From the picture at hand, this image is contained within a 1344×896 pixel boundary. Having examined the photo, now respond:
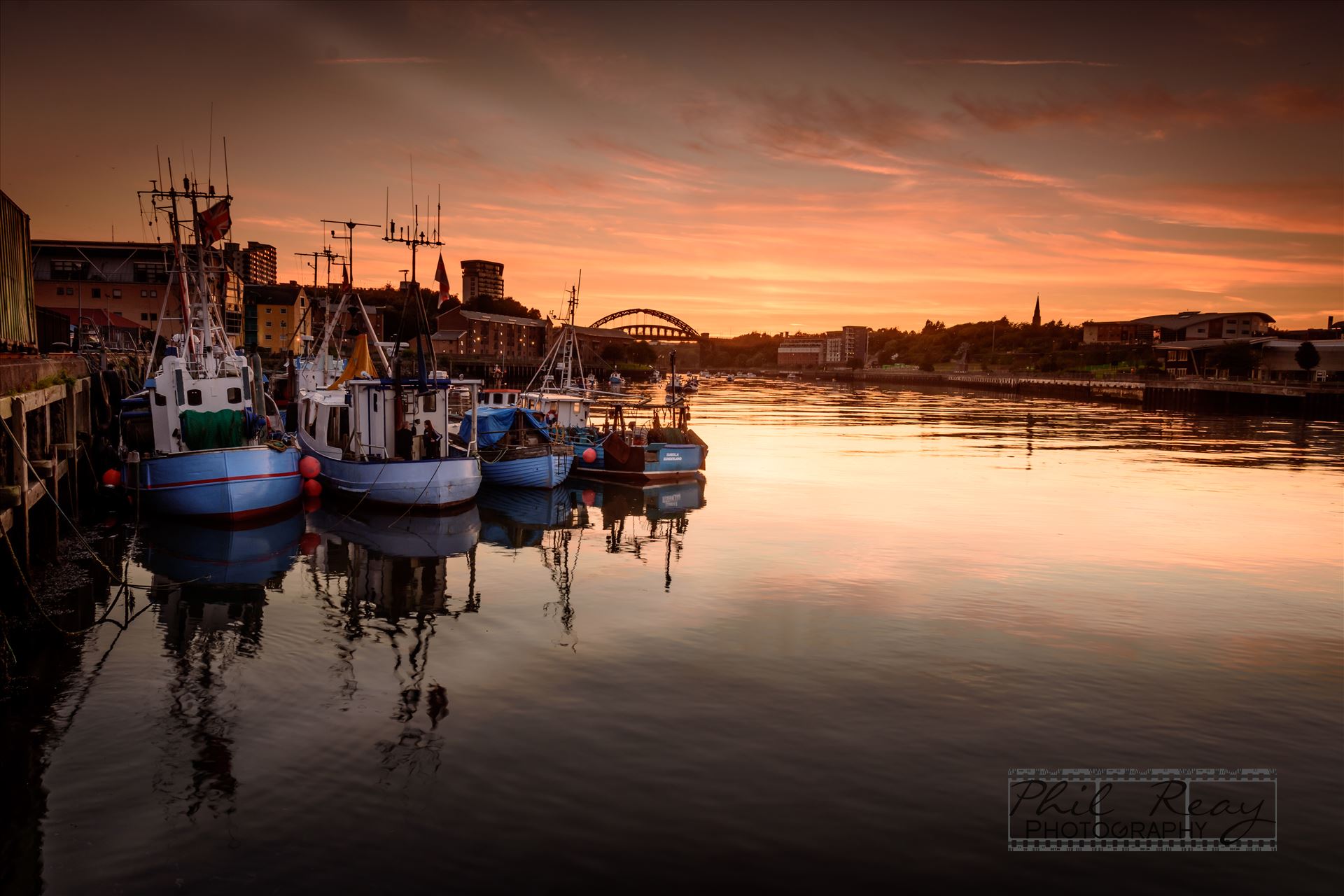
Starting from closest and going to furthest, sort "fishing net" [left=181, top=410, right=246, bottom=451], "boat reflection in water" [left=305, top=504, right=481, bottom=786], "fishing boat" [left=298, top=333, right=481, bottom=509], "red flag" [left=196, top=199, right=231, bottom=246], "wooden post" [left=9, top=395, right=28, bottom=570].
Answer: "boat reflection in water" [left=305, top=504, right=481, bottom=786] < "wooden post" [left=9, top=395, right=28, bottom=570] < "fishing net" [left=181, top=410, right=246, bottom=451] < "fishing boat" [left=298, top=333, right=481, bottom=509] < "red flag" [left=196, top=199, right=231, bottom=246]

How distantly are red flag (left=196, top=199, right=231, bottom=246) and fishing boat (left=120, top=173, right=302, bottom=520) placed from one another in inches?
1.0

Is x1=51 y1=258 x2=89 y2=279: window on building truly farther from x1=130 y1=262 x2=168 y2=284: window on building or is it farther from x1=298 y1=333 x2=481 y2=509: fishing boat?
x1=298 y1=333 x2=481 y2=509: fishing boat

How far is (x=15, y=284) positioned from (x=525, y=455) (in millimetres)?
19732

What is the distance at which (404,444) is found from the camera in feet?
101

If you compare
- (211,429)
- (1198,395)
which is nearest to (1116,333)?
(1198,395)

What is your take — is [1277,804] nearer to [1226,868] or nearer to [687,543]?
Result: [1226,868]

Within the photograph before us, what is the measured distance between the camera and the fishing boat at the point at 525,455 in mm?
35156

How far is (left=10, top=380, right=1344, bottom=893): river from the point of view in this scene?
9430 mm

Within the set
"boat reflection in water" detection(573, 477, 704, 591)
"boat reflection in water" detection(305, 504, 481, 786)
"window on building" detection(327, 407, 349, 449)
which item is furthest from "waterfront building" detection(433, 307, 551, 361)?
"boat reflection in water" detection(305, 504, 481, 786)

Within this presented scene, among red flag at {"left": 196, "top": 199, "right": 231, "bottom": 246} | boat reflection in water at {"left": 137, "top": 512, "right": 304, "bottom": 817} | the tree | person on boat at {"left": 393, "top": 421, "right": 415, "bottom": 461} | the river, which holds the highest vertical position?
red flag at {"left": 196, "top": 199, "right": 231, "bottom": 246}

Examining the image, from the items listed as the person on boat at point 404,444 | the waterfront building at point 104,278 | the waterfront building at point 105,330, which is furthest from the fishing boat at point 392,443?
the waterfront building at point 104,278

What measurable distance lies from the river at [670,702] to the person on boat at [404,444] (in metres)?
2.51

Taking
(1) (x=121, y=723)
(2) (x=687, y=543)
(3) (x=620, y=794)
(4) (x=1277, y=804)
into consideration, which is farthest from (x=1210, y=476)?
(1) (x=121, y=723)

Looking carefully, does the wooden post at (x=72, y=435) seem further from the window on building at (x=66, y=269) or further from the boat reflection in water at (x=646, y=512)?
the window on building at (x=66, y=269)
